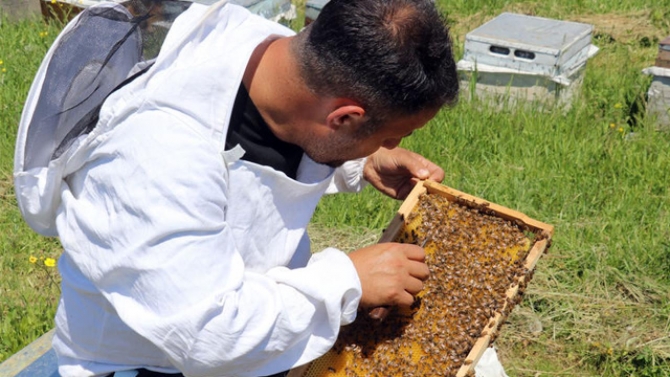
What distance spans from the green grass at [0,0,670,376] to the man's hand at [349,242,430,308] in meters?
1.54

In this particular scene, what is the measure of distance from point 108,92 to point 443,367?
1.21 metres

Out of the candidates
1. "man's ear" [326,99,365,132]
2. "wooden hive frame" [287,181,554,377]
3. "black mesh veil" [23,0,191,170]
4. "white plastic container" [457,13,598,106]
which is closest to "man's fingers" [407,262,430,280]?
"wooden hive frame" [287,181,554,377]

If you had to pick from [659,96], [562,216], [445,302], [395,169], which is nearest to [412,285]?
[445,302]

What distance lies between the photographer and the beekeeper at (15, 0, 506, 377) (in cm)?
190

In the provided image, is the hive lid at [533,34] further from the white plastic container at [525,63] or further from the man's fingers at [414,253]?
the man's fingers at [414,253]

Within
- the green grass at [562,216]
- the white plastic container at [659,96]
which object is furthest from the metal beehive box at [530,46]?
the white plastic container at [659,96]

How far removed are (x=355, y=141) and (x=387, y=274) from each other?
369 millimetres

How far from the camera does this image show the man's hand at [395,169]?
282 centimetres

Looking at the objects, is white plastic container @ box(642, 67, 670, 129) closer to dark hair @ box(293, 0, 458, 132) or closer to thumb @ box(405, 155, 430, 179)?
thumb @ box(405, 155, 430, 179)

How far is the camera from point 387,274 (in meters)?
→ 2.25

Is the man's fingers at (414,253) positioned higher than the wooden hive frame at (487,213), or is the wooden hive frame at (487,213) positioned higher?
the man's fingers at (414,253)

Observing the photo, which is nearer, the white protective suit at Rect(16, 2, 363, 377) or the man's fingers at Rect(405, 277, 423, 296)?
the white protective suit at Rect(16, 2, 363, 377)

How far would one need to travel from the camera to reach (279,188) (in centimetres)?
220

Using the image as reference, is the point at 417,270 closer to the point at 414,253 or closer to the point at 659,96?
the point at 414,253
